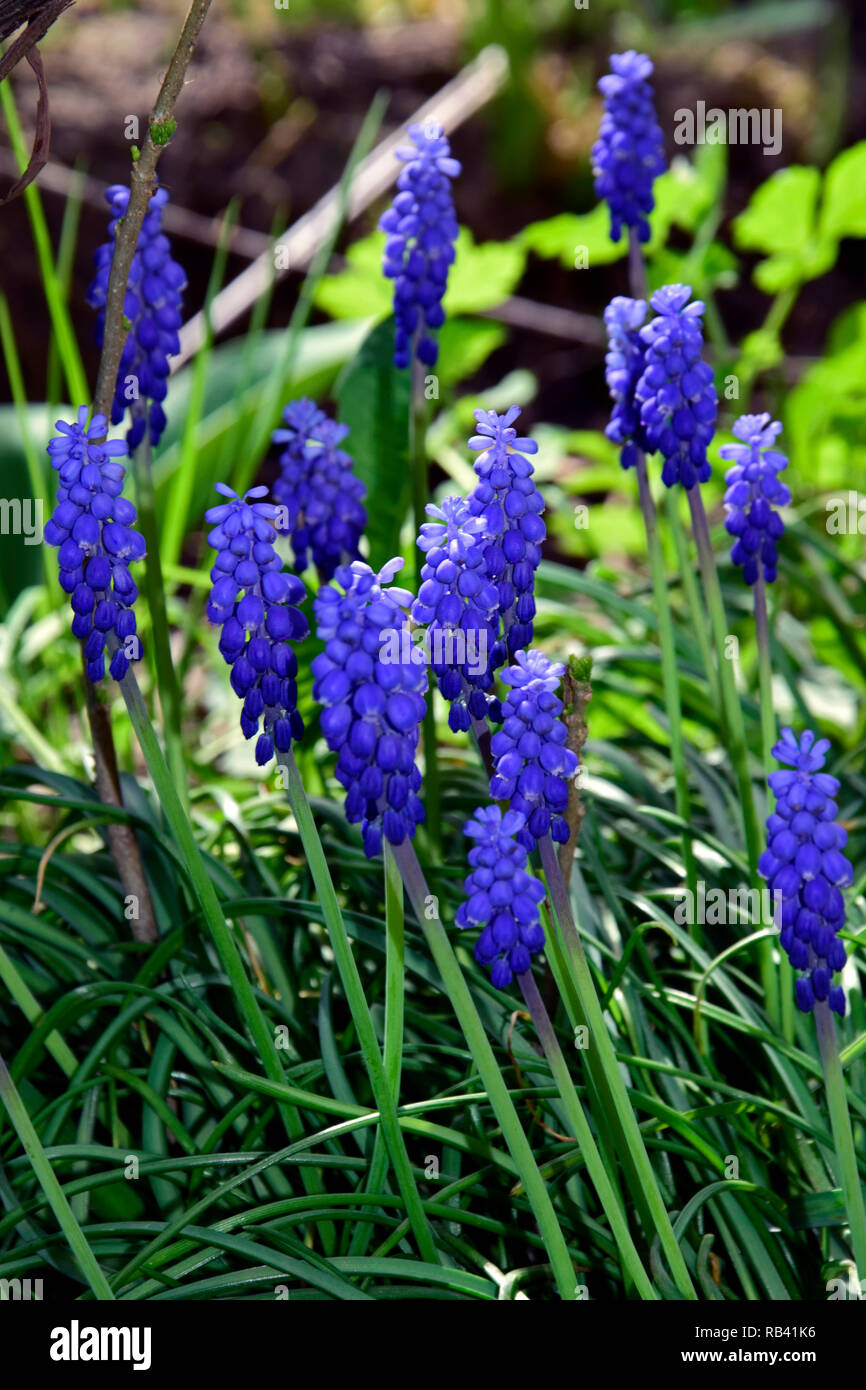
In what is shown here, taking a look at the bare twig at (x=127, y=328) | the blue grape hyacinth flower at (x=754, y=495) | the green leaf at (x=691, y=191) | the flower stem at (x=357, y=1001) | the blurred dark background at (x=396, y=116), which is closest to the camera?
the flower stem at (x=357, y=1001)

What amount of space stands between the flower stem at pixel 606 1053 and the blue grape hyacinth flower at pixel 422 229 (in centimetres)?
98

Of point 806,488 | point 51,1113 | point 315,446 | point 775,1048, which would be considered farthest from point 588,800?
point 806,488

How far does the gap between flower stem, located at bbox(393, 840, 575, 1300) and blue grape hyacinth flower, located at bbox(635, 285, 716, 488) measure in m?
0.70

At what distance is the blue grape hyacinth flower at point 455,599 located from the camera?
52.9 inches

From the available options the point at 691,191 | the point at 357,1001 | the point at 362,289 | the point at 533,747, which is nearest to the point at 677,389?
the point at 533,747

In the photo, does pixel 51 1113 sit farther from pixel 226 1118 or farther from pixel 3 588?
pixel 3 588

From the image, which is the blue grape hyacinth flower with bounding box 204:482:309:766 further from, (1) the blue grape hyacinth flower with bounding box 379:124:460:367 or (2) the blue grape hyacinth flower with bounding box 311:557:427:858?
(1) the blue grape hyacinth flower with bounding box 379:124:460:367

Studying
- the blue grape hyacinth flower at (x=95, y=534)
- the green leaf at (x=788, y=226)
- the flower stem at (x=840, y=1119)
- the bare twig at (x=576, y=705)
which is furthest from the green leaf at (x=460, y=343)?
the flower stem at (x=840, y=1119)

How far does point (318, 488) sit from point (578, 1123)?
1.02m

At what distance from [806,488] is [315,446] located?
6.62 ft

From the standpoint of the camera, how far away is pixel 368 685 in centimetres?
124

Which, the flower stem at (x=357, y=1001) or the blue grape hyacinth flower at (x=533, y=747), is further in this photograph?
the flower stem at (x=357, y=1001)

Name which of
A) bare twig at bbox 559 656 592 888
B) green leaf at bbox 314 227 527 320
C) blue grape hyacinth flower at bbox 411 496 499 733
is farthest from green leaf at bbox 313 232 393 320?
blue grape hyacinth flower at bbox 411 496 499 733

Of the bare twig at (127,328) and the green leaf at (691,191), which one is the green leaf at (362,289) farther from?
the bare twig at (127,328)
